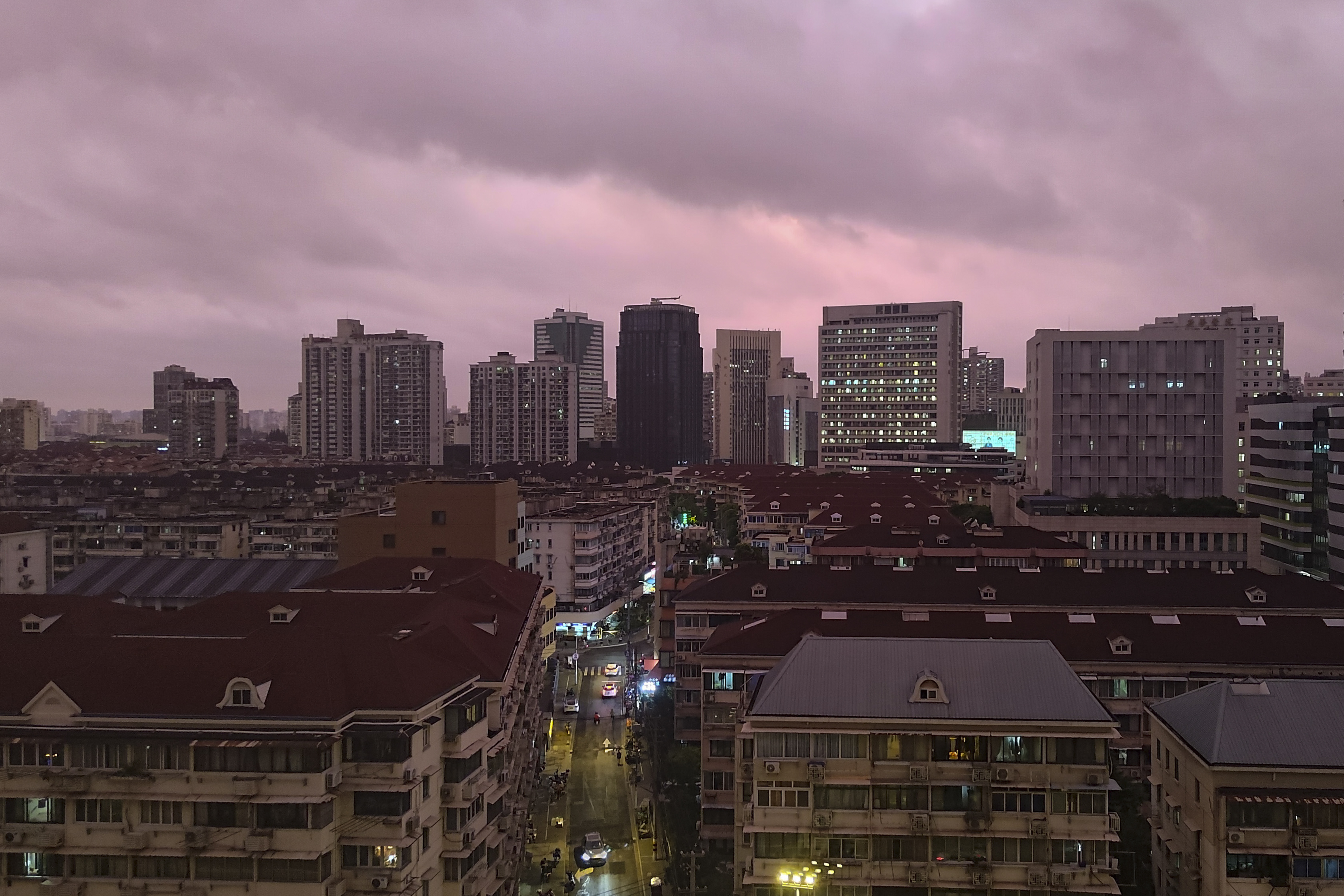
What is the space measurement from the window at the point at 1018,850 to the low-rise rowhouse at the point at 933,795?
4 centimetres

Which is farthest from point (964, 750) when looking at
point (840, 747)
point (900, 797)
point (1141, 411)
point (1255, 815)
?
point (1141, 411)

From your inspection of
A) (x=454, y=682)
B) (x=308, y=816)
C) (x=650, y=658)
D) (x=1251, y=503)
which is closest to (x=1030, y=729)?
(x=454, y=682)

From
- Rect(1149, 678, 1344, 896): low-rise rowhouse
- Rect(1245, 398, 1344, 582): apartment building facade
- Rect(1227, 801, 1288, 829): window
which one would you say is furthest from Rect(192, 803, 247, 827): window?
Rect(1245, 398, 1344, 582): apartment building facade

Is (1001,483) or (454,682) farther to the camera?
(1001,483)

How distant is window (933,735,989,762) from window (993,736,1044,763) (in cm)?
37

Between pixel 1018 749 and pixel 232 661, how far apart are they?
26.1 m

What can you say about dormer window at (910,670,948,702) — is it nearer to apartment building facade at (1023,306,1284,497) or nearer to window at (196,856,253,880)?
window at (196,856,253,880)

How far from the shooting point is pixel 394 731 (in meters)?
32.8

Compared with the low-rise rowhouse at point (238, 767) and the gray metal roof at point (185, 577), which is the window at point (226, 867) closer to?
the low-rise rowhouse at point (238, 767)

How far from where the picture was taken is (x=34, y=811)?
108 ft

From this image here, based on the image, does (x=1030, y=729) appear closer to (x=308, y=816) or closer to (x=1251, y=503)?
(x=308, y=816)

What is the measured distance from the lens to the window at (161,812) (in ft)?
106

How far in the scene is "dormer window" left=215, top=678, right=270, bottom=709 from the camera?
107 feet

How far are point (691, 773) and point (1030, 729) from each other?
856 inches
